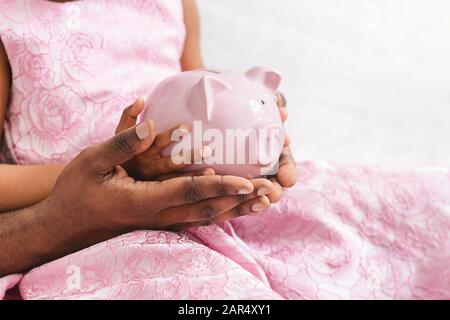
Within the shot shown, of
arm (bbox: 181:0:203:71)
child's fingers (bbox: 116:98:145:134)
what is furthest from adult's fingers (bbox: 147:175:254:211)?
arm (bbox: 181:0:203:71)

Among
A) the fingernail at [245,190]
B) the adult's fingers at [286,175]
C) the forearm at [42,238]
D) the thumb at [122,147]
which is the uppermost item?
the thumb at [122,147]

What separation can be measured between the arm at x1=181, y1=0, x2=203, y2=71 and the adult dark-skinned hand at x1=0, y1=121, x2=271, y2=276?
0.47 metres

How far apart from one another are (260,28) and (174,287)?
925mm

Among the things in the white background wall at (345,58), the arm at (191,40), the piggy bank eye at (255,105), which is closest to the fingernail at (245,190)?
the piggy bank eye at (255,105)

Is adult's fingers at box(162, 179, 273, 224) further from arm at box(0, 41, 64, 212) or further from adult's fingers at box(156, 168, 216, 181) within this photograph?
arm at box(0, 41, 64, 212)

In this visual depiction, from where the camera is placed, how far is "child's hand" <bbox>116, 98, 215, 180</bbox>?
68 centimetres

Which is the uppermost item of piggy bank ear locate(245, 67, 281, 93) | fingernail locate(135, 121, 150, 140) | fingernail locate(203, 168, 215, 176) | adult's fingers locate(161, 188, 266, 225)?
piggy bank ear locate(245, 67, 281, 93)

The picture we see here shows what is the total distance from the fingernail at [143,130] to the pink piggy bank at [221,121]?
32 mm

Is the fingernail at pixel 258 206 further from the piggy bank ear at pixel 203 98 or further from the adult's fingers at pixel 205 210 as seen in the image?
the piggy bank ear at pixel 203 98

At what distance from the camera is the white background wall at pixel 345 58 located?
1346 millimetres

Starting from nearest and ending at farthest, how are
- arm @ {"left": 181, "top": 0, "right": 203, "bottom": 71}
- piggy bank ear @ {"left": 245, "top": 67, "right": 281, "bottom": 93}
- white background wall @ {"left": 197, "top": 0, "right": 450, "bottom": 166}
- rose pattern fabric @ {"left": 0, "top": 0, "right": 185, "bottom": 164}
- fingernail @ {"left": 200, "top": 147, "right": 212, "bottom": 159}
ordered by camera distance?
1. fingernail @ {"left": 200, "top": 147, "right": 212, "bottom": 159}
2. piggy bank ear @ {"left": 245, "top": 67, "right": 281, "bottom": 93}
3. rose pattern fabric @ {"left": 0, "top": 0, "right": 185, "bottom": 164}
4. arm @ {"left": 181, "top": 0, "right": 203, "bottom": 71}
5. white background wall @ {"left": 197, "top": 0, "right": 450, "bottom": 166}
